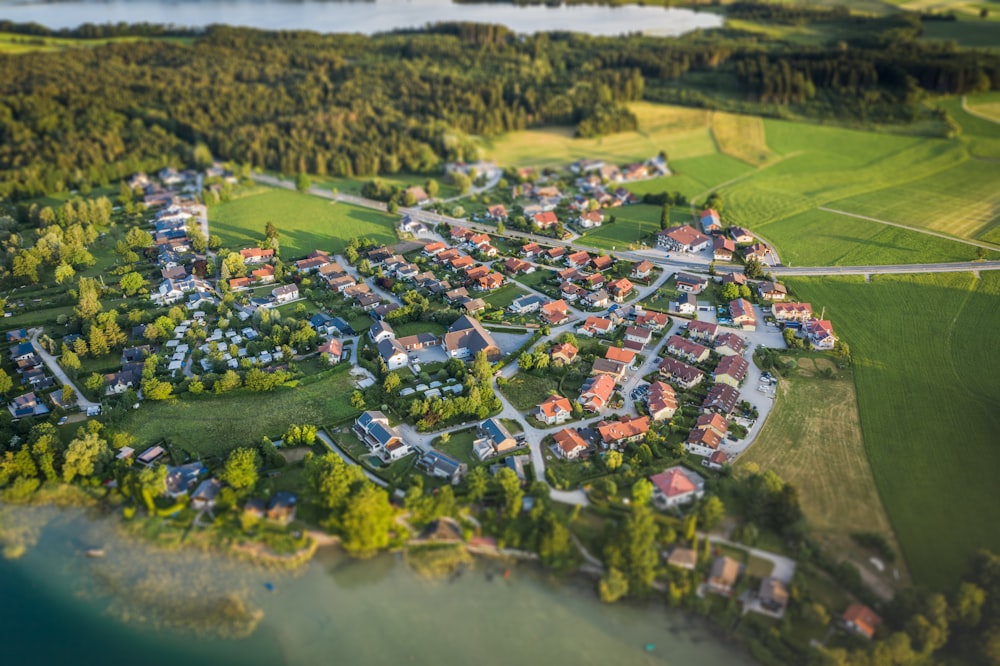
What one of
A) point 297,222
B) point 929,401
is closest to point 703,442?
point 929,401

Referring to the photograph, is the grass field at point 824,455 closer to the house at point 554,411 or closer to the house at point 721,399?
the house at point 721,399

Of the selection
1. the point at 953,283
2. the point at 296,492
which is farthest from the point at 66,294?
the point at 953,283

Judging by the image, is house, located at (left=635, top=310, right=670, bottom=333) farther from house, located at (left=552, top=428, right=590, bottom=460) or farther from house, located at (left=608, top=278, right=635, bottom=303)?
house, located at (left=552, top=428, right=590, bottom=460)

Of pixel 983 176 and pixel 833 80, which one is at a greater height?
pixel 833 80

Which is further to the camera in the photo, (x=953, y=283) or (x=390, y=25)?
(x=390, y=25)

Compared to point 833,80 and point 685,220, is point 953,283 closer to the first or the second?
point 685,220

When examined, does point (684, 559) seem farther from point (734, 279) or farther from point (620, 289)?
point (734, 279)

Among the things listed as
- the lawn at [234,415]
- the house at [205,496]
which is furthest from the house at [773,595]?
the house at [205,496]
